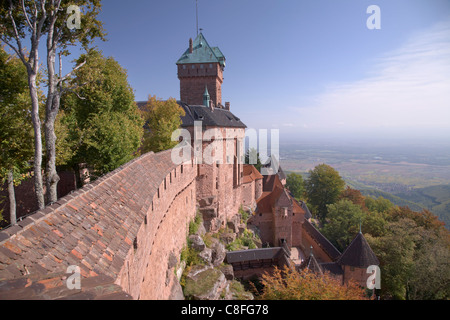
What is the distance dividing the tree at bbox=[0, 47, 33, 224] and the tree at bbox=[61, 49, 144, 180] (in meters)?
1.86

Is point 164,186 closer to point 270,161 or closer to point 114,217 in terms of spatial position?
point 114,217

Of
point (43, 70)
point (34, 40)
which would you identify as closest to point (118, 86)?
point (43, 70)

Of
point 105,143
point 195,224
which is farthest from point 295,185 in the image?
point 105,143

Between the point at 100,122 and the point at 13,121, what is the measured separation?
146 inches

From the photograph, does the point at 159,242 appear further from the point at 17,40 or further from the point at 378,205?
the point at 378,205

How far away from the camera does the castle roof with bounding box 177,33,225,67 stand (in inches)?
1254

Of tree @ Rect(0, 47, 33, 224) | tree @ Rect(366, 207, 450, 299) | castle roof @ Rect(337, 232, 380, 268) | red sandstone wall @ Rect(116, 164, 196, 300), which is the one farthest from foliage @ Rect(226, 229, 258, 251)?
tree @ Rect(0, 47, 33, 224)

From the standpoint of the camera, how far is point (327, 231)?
2991cm

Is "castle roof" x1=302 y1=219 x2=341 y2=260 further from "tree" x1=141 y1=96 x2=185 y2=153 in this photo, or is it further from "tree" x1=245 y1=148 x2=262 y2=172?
"tree" x1=141 y1=96 x2=185 y2=153

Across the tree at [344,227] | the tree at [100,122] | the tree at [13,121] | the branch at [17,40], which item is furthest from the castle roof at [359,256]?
the branch at [17,40]

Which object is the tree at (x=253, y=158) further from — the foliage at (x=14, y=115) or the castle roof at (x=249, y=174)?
the foliage at (x=14, y=115)

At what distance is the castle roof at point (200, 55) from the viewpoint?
31.9 meters
